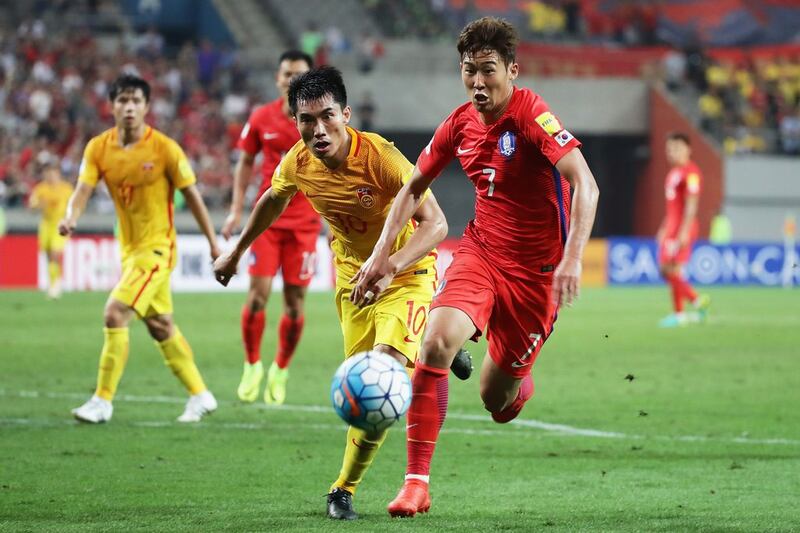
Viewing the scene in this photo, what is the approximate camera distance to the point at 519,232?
6.74m

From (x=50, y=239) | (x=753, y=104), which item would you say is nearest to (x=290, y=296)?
(x=50, y=239)

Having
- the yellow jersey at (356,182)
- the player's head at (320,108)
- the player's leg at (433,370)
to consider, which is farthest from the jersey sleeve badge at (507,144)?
the player's head at (320,108)

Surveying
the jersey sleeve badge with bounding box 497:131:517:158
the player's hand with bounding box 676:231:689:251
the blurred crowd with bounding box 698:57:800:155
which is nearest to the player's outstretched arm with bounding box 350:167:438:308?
the jersey sleeve badge with bounding box 497:131:517:158

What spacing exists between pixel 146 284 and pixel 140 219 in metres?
0.50

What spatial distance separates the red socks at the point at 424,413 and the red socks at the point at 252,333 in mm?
4836

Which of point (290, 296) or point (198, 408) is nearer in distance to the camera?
point (198, 408)

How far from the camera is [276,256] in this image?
10984mm

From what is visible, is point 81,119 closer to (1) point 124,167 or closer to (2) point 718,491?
(1) point 124,167

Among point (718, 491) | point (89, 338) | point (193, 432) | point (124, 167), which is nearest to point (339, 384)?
point (718, 491)

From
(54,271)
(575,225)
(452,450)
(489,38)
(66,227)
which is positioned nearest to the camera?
(575,225)

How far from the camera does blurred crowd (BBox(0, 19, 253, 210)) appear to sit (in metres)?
29.4

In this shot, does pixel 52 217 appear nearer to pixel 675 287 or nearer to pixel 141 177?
pixel 675 287

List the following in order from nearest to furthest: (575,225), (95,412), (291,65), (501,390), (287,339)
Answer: (575,225) → (501,390) → (95,412) → (291,65) → (287,339)

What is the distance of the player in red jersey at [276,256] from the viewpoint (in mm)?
10938
